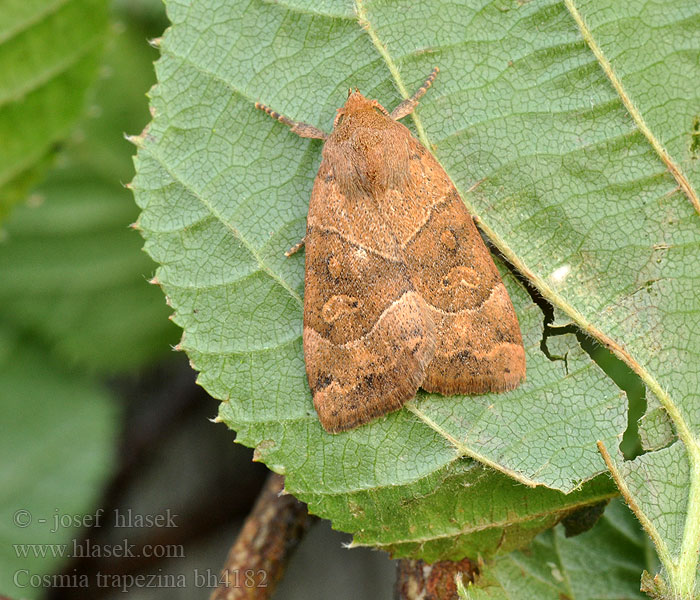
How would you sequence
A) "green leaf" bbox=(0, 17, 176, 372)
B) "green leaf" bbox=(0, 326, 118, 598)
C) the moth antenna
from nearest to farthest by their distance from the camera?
the moth antenna, "green leaf" bbox=(0, 326, 118, 598), "green leaf" bbox=(0, 17, 176, 372)

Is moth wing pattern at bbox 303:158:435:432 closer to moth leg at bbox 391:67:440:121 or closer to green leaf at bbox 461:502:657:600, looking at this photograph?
moth leg at bbox 391:67:440:121

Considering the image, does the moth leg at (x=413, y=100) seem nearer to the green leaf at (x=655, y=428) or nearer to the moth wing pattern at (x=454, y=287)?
the moth wing pattern at (x=454, y=287)

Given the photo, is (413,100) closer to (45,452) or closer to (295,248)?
(295,248)

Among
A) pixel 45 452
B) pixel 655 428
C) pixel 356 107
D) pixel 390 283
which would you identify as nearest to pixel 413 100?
pixel 356 107

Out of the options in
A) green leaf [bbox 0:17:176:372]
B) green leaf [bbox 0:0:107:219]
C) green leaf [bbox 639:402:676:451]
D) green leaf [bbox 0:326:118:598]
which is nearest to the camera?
green leaf [bbox 639:402:676:451]

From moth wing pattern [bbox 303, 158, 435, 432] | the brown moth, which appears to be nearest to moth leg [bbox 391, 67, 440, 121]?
the brown moth

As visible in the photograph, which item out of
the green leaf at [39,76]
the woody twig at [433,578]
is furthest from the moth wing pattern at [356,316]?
the green leaf at [39,76]

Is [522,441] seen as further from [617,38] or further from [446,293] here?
[617,38]
